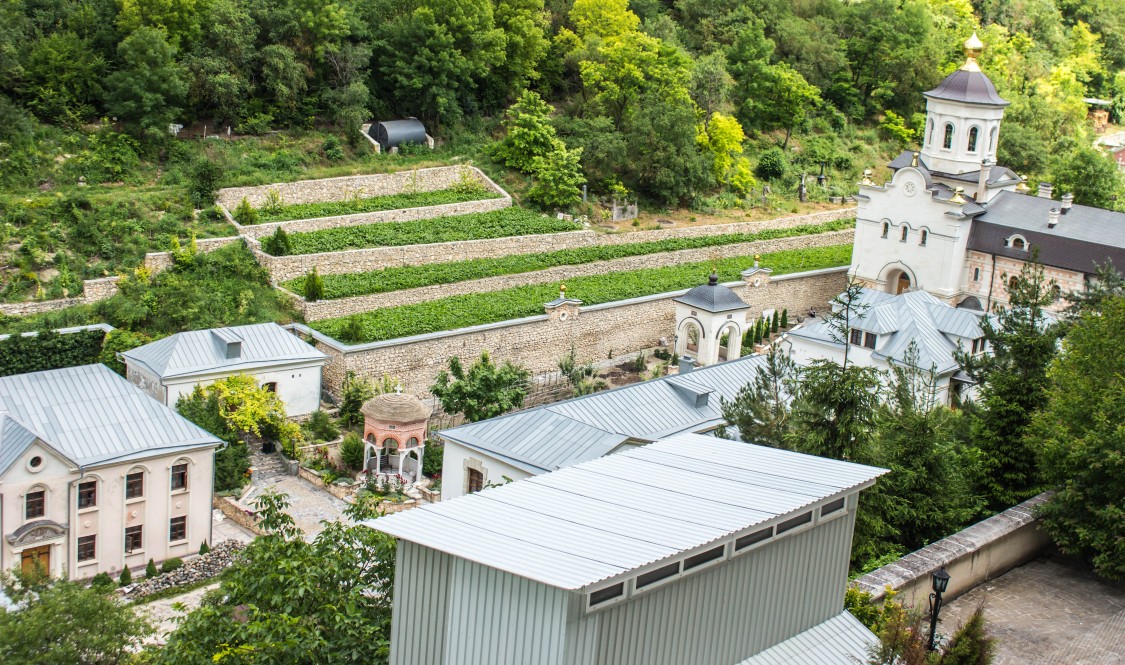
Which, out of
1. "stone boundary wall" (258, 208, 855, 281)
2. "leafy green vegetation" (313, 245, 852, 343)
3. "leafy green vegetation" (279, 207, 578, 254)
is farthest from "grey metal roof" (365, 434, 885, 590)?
"leafy green vegetation" (279, 207, 578, 254)

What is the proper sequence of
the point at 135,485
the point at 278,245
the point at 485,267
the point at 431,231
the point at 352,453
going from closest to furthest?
the point at 135,485
the point at 352,453
the point at 278,245
the point at 485,267
the point at 431,231

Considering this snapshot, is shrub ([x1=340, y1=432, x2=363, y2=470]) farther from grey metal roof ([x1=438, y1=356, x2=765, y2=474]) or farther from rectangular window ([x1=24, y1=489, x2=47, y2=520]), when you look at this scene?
rectangular window ([x1=24, y1=489, x2=47, y2=520])

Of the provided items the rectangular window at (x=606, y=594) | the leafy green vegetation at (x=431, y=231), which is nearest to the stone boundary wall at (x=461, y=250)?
the leafy green vegetation at (x=431, y=231)

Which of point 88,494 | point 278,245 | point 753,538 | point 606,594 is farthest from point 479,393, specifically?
point 606,594

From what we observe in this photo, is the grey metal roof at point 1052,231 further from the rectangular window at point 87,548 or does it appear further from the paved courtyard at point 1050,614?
the rectangular window at point 87,548

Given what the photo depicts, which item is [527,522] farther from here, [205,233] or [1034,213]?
[1034,213]

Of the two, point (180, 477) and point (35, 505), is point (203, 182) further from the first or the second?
point (35, 505)
